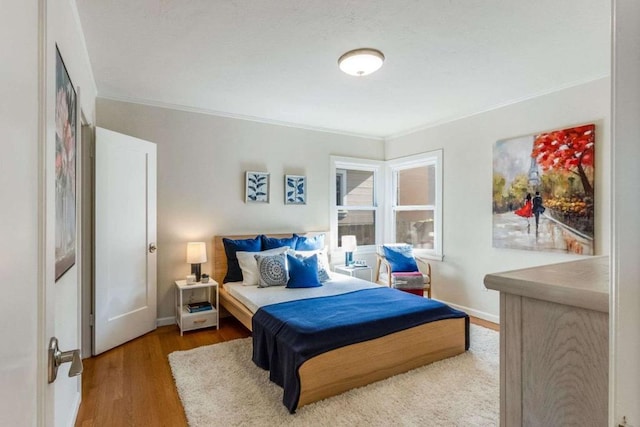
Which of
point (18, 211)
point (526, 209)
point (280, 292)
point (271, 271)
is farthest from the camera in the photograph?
point (271, 271)

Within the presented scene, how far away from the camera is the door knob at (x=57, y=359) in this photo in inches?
28.3

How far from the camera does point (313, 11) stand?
6.77ft

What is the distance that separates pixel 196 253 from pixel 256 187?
1.15m

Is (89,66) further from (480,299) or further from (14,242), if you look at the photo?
(480,299)

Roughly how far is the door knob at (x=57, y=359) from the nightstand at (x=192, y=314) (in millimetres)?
2847

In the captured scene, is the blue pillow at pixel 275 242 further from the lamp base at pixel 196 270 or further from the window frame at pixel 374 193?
the window frame at pixel 374 193

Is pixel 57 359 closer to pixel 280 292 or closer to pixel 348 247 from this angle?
pixel 280 292

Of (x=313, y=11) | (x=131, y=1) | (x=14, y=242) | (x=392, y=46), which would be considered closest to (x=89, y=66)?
(x=131, y=1)

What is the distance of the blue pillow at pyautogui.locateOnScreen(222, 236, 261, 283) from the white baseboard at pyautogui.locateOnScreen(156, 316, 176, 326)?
697 millimetres

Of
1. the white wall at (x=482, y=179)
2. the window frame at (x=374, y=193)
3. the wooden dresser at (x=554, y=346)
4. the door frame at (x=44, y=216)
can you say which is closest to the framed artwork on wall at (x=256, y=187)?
the window frame at (x=374, y=193)

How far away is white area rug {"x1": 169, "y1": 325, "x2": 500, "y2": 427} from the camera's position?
6.60 feet

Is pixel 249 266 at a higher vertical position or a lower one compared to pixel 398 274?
higher

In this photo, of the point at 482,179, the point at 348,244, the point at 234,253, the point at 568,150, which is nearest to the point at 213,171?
the point at 234,253

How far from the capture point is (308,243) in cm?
418
